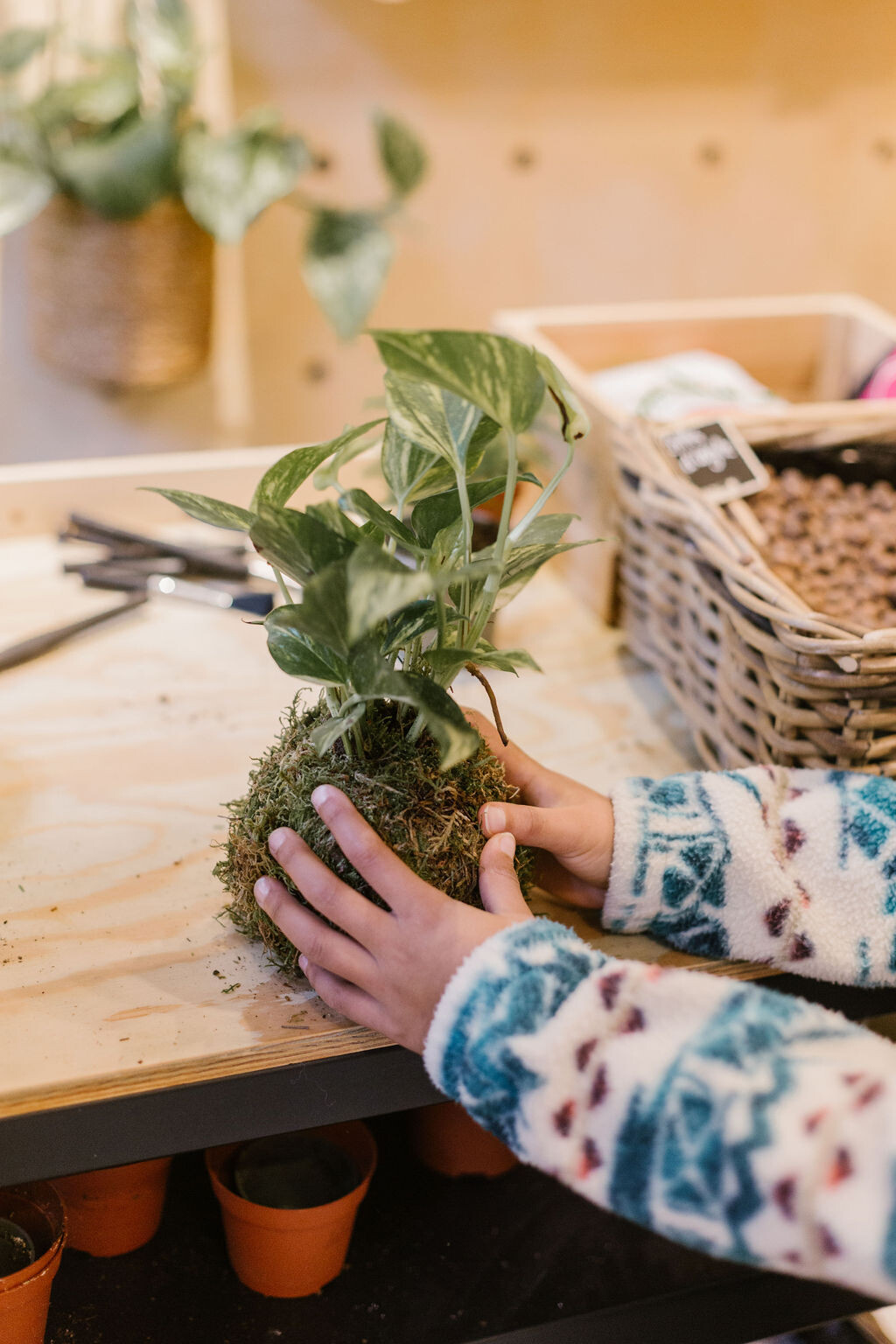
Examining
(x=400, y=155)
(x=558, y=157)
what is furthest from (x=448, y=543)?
(x=558, y=157)

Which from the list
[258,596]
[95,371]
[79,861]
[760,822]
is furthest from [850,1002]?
[95,371]

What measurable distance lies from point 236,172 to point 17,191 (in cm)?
30

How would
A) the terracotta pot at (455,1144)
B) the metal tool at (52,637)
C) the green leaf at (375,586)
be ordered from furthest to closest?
the metal tool at (52,637)
the terracotta pot at (455,1144)
the green leaf at (375,586)

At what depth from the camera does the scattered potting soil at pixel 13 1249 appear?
2.59 ft

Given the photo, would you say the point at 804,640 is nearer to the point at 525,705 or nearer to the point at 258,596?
the point at 525,705

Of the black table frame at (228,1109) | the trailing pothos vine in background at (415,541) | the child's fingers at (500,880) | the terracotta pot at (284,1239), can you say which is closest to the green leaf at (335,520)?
the trailing pothos vine in background at (415,541)

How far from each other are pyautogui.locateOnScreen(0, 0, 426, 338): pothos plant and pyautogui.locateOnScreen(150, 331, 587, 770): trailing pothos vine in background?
948 mm

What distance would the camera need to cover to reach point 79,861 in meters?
0.83

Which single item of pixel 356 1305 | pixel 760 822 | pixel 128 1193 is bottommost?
pixel 356 1305

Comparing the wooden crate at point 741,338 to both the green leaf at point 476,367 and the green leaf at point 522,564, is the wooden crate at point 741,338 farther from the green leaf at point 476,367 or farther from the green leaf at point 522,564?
the green leaf at point 476,367

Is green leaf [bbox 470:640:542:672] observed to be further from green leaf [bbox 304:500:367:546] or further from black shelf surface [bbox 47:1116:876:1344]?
black shelf surface [bbox 47:1116:876:1344]

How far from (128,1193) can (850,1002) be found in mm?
560

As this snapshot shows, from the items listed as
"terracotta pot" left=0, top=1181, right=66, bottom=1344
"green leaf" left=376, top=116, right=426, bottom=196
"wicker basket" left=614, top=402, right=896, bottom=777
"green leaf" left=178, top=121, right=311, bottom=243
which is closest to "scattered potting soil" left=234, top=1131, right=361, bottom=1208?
"terracotta pot" left=0, top=1181, right=66, bottom=1344

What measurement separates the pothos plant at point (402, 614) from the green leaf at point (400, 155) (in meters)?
1.05
